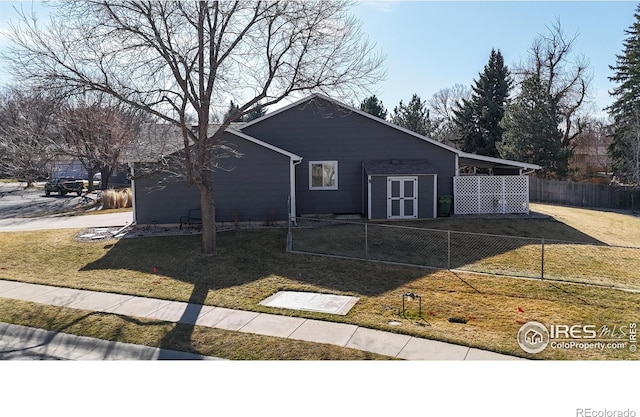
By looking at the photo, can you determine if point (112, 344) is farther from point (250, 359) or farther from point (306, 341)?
point (306, 341)

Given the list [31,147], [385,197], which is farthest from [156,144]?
[385,197]

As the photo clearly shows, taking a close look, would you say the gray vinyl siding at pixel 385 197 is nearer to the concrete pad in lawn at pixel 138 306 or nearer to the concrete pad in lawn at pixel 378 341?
the concrete pad in lawn at pixel 138 306

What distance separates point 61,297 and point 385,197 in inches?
479

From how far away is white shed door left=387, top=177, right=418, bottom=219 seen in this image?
18.2m

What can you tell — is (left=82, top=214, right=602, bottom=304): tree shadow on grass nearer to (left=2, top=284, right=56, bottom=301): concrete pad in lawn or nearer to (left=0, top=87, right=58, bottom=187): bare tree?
(left=2, top=284, right=56, bottom=301): concrete pad in lawn

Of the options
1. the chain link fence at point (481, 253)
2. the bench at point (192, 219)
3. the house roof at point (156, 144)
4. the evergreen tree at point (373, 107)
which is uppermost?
the evergreen tree at point (373, 107)

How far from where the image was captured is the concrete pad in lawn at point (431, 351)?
249 inches

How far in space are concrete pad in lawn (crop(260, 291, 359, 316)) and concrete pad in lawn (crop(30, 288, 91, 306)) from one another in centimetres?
405

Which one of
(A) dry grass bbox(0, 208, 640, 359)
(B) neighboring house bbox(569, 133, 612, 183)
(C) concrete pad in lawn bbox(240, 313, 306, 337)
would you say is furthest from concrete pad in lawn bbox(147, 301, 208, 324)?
(B) neighboring house bbox(569, 133, 612, 183)

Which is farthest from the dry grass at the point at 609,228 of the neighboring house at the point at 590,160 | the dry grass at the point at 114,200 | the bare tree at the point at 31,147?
the dry grass at the point at 114,200

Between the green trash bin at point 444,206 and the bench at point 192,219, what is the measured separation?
9.80 m

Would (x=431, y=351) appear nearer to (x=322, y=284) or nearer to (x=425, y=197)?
(x=322, y=284)

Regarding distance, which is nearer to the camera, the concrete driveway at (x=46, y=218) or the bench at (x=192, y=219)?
the bench at (x=192, y=219)

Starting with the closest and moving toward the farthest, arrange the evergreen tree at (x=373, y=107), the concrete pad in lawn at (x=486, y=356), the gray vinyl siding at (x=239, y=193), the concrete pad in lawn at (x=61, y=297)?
the concrete pad in lawn at (x=486, y=356)
the concrete pad in lawn at (x=61, y=297)
the gray vinyl siding at (x=239, y=193)
the evergreen tree at (x=373, y=107)
